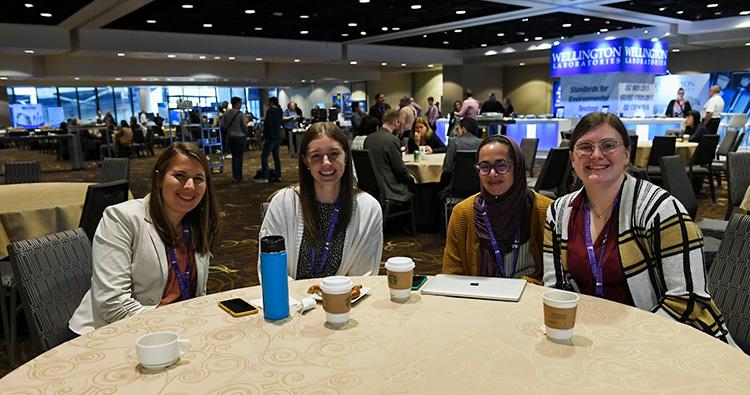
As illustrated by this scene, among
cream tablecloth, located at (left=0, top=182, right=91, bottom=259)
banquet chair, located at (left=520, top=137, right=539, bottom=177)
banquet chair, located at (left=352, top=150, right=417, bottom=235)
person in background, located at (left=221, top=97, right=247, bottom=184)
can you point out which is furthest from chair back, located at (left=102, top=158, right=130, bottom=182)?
person in background, located at (left=221, top=97, right=247, bottom=184)

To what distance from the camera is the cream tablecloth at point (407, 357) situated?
3.82 ft

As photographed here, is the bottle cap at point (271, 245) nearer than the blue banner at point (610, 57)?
Yes

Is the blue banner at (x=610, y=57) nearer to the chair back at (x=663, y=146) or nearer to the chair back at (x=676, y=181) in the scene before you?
the chair back at (x=663, y=146)

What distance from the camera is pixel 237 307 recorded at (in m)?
1.63

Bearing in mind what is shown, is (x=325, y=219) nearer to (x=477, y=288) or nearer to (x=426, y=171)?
(x=477, y=288)

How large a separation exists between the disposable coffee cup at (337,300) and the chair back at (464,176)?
3497 mm

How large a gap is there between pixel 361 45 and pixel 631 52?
7009 mm

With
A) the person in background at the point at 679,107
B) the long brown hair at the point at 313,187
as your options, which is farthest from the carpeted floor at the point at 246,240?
the person in background at the point at 679,107

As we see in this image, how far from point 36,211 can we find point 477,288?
122 inches

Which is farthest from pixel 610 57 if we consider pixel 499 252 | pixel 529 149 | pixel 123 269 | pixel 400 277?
pixel 123 269

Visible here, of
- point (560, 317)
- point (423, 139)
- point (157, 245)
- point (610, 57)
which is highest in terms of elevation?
point (610, 57)

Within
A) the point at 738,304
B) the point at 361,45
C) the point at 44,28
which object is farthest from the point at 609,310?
the point at 361,45

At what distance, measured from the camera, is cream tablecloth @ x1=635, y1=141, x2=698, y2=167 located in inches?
290

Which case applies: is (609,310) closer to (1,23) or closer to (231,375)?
(231,375)
